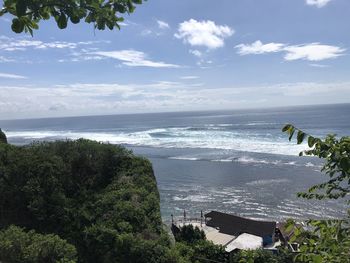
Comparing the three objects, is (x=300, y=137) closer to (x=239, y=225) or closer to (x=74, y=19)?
(x=74, y=19)

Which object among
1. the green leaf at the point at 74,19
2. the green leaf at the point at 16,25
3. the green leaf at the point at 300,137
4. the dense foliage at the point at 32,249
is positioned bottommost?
the dense foliage at the point at 32,249

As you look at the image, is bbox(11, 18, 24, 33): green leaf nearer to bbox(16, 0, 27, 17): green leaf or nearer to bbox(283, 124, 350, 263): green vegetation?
bbox(16, 0, 27, 17): green leaf

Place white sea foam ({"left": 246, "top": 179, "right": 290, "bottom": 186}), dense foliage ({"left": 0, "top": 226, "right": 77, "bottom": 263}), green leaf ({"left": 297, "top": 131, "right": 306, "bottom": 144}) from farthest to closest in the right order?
white sea foam ({"left": 246, "top": 179, "right": 290, "bottom": 186}) < dense foliage ({"left": 0, "top": 226, "right": 77, "bottom": 263}) < green leaf ({"left": 297, "top": 131, "right": 306, "bottom": 144})

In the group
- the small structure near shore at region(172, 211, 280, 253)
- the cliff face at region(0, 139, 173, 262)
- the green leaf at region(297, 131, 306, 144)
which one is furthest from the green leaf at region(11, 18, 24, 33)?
the small structure near shore at region(172, 211, 280, 253)

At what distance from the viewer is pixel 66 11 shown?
2.12 metres

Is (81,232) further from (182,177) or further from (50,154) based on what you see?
(182,177)

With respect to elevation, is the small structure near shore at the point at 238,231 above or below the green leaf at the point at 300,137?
below

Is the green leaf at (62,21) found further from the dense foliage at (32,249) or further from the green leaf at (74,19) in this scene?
the dense foliage at (32,249)

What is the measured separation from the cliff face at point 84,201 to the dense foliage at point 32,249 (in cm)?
262

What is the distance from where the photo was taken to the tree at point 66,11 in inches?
82.1

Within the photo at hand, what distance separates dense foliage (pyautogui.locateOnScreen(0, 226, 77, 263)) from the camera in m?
10.4

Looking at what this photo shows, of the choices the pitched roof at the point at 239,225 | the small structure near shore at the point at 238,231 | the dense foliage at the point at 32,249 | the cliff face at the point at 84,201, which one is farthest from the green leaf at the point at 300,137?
the pitched roof at the point at 239,225

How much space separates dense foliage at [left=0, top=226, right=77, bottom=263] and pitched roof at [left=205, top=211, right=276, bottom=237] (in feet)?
47.8

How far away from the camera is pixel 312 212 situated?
27.1 meters
